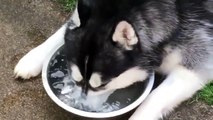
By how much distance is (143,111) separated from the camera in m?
2.15

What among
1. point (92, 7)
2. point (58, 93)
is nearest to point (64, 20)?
point (58, 93)

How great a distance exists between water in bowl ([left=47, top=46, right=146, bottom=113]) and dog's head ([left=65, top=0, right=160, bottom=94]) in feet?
0.50

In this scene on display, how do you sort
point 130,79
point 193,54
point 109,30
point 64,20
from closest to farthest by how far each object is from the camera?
point 109,30 → point 130,79 → point 193,54 → point 64,20

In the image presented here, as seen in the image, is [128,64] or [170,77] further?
[170,77]

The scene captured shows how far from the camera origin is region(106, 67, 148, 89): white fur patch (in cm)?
199

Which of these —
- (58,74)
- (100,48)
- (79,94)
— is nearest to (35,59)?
(58,74)

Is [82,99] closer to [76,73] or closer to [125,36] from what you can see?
[76,73]

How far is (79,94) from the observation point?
2154 mm

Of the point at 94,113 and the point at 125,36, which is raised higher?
the point at 125,36

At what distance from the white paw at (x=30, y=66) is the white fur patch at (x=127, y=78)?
473 mm

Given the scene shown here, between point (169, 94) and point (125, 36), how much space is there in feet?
1.56

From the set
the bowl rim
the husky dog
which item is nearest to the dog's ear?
the husky dog

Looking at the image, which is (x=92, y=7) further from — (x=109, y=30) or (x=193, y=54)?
(x=193, y=54)

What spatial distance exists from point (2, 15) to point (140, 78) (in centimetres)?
95
